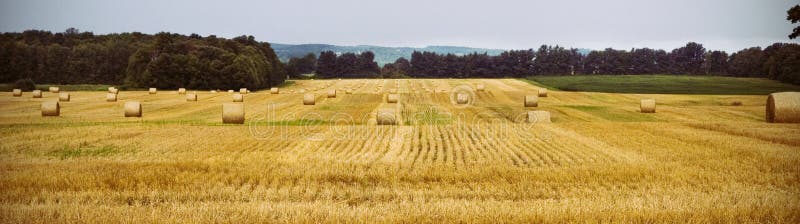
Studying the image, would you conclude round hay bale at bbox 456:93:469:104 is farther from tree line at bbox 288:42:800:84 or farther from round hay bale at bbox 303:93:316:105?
tree line at bbox 288:42:800:84

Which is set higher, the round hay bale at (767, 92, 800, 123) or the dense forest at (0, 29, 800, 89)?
the dense forest at (0, 29, 800, 89)

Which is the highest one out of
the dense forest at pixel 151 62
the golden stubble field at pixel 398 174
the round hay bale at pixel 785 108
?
the dense forest at pixel 151 62

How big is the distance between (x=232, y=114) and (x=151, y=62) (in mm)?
53853

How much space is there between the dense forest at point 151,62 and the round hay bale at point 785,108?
64659mm

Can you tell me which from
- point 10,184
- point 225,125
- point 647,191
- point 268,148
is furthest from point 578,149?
point 225,125

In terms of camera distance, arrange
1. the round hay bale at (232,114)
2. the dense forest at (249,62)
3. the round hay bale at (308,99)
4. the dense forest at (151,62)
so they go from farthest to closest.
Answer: the dense forest at (249,62)
the dense forest at (151,62)
the round hay bale at (308,99)
the round hay bale at (232,114)

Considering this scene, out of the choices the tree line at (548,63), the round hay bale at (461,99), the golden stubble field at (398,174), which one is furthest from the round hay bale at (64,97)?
A: the tree line at (548,63)

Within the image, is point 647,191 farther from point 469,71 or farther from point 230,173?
point 469,71

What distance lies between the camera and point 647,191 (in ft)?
34.2

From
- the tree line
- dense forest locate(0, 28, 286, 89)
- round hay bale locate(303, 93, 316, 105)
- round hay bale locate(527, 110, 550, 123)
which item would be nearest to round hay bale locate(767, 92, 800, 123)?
round hay bale locate(527, 110, 550, 123)

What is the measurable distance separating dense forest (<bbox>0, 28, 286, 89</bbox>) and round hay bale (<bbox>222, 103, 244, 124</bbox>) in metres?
52.7

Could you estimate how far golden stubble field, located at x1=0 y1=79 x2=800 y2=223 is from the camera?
8445mm

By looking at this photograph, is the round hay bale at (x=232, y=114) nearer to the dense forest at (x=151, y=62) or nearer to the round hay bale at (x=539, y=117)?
the round hay bale at (x=539, y=117)

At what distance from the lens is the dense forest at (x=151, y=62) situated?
76250 millimetres
